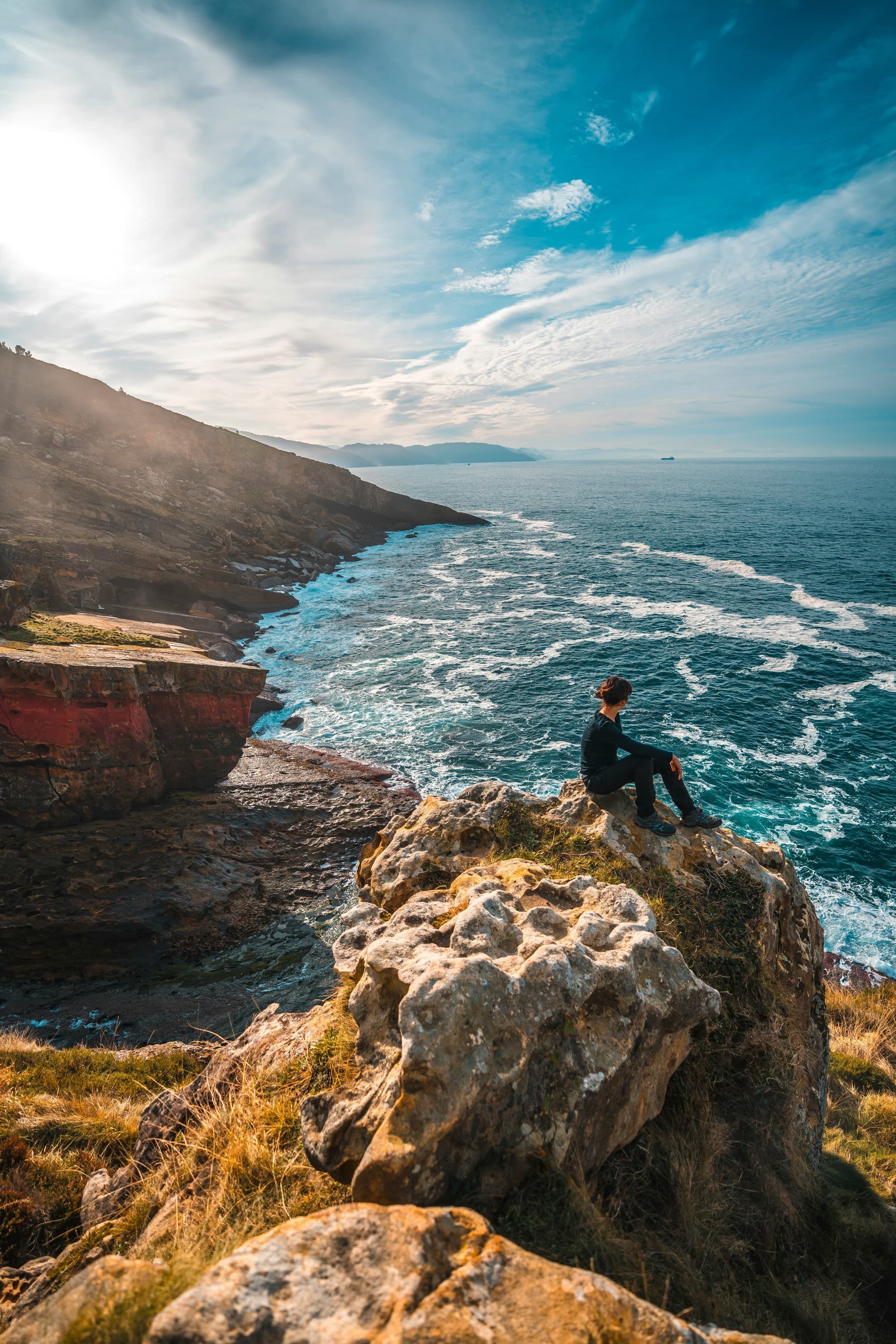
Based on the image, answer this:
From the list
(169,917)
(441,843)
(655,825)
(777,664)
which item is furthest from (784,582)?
(169,917)

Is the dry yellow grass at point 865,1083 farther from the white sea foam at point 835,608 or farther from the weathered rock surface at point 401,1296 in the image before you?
the white sea foam at point 835,608

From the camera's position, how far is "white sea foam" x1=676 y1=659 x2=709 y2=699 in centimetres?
3278

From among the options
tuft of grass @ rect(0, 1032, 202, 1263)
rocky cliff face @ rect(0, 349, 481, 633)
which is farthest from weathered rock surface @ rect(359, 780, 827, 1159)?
rocky cliff face @ rect(0, 349, 481, 633)

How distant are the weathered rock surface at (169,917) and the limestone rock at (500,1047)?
1008 cm

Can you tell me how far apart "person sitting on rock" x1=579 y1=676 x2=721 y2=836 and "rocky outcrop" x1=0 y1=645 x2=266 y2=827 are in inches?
666

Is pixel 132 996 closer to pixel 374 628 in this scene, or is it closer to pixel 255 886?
pixel 255 886

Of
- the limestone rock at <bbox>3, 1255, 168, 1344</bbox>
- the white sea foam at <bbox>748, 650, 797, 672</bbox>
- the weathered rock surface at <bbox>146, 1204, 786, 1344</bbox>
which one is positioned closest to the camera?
the weathered rock surface at <bbox>146, 1204, 786, 1344</bbox>

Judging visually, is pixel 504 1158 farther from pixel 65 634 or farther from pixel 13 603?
pixel 13 603

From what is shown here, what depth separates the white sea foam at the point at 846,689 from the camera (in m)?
31.7

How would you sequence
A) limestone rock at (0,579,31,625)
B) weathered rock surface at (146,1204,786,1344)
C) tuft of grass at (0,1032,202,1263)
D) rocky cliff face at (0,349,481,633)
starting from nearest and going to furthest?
weathered rock surface at (146,1204,786,1344) → tuft of grass at (0,1032,202,1263) → limestone rock at (0,579,31,625) → rocky cliff face at (0,349,481,633)

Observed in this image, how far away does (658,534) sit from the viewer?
86.2 m

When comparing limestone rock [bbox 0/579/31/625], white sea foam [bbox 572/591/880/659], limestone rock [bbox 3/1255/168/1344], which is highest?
limestone rock [bbox 0/579/31/625]

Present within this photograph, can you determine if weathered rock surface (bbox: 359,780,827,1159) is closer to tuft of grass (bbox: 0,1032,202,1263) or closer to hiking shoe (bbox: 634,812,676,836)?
hiking shoe (bbox: 634,812,676,836)

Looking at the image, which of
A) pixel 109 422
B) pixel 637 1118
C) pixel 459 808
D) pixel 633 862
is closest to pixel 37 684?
pixel 459 808
